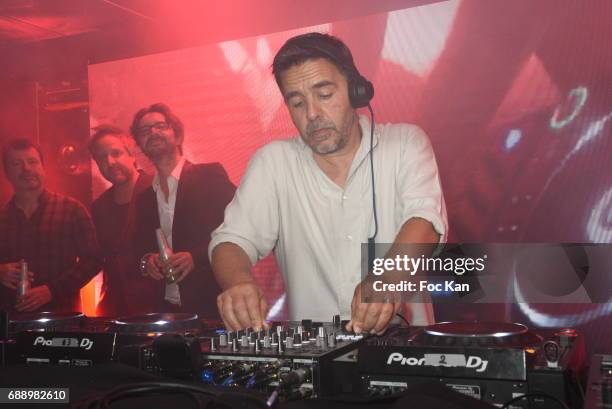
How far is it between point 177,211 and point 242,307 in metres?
2.04

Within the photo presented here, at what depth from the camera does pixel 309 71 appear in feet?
9.45

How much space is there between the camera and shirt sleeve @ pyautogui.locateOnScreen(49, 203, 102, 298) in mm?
4145

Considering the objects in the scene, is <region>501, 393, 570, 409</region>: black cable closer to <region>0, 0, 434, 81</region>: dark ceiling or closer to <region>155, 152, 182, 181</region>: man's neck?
<region>0, 0, 434, 81</region>: dark ceiling

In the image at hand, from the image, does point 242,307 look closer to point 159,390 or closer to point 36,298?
point 159,390

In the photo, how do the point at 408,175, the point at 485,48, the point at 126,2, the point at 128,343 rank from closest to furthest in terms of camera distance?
the point at 128,343
the point at 408,175
the point at 485,48
the point at 126,2

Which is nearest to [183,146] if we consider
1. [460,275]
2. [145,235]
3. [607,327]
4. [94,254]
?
[145,235]

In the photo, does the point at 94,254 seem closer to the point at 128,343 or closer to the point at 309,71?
the point at 309,71

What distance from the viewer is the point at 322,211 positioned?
9.34 ft

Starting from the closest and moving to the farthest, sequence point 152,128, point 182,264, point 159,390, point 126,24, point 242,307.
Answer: point 159,390 < point 242,307 < point 182,264 < point 152,128 < point 126,24

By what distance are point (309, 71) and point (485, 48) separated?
847 millimetres

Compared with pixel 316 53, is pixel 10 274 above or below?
below

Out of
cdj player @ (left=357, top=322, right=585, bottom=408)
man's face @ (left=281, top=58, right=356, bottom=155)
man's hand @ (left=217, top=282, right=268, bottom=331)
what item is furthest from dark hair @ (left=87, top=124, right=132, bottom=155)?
cdj player @ (left=357, top=322, right=585, bottom=408)

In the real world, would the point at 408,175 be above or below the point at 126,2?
below

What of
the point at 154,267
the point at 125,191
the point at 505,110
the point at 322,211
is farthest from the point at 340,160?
the point at 125,191
